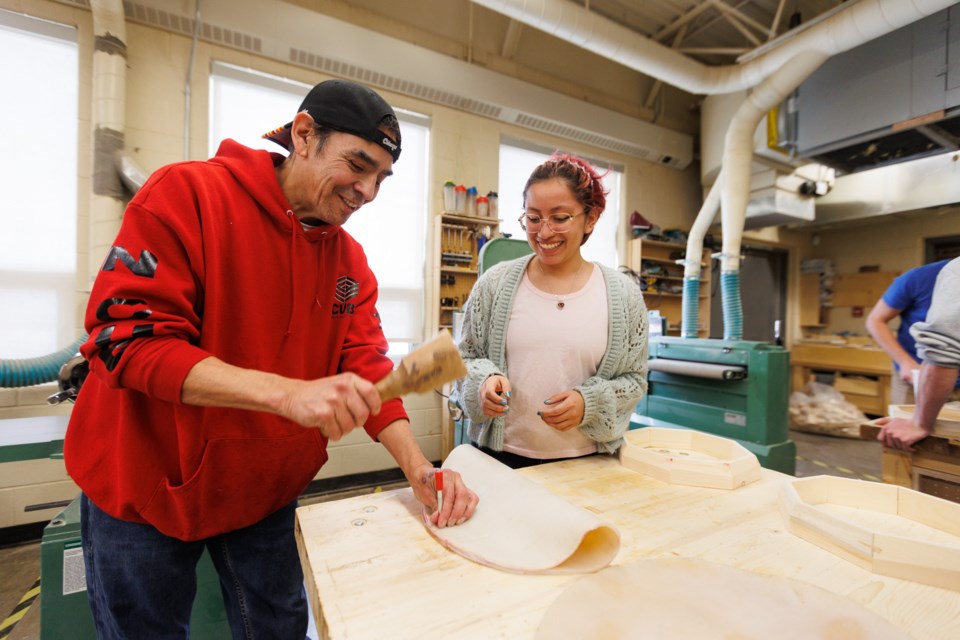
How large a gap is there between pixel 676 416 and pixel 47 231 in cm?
409

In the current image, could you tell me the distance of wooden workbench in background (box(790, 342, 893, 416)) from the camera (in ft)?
→ 16.0

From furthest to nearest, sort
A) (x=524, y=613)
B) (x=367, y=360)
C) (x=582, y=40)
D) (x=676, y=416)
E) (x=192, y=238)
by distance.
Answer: (x=582, y=40), (x=676, y=416), (x=367, y=360), (x=192, y=238), (x=524, y=613)

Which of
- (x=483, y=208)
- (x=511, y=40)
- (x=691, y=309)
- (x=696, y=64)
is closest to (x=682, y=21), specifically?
(x=696, y=64)

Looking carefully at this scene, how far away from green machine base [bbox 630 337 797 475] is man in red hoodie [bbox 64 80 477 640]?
2070mm

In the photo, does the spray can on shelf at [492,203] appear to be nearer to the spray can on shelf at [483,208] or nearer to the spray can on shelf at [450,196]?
the spray can on shelf at [483,208]

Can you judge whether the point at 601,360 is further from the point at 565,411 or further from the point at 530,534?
the point at 530,534

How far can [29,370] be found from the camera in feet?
7.11

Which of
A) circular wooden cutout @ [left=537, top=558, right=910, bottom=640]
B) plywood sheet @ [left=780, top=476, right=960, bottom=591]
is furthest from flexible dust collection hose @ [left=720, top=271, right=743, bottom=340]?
circular wooden cutout @ [left=537, top=558, right=910, bottom=640]

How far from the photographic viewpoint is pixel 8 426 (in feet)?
5.57

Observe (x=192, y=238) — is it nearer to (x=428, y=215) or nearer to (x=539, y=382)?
(x=539, y=382)

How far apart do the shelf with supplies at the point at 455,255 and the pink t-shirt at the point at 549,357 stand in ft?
7.42

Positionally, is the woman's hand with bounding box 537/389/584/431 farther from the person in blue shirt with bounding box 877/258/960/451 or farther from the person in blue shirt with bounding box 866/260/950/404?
the person in blue shirt with bounding box 866/260/950/404

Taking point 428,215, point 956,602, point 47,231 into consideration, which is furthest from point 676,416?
point 47,231

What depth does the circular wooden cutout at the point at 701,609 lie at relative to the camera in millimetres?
542
